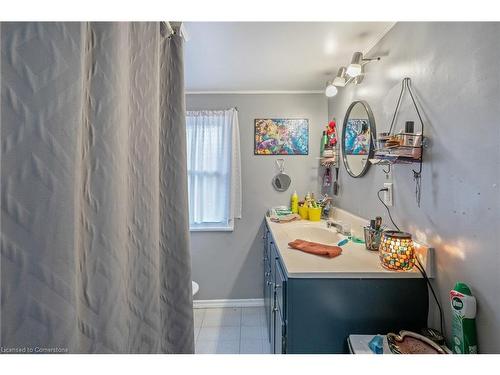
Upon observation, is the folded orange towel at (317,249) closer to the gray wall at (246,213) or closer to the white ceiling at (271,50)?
the gray wall at (246,213)

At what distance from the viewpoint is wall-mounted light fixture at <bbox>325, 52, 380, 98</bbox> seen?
147 centimetres

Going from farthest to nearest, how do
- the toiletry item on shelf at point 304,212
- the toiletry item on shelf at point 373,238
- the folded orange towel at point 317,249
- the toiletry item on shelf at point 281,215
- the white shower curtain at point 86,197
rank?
the toiletry item on shelf at point 304,212
the toiletry item on shelf at point 281,215
the toiletry item on shelf at point 373,238
the folded orange towel at point 317,249
the white shower curtain at point 86,197

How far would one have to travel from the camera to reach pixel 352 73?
4.90ft

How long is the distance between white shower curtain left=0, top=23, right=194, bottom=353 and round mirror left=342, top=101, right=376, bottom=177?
1327 mm

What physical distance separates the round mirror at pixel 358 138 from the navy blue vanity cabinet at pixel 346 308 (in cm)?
85

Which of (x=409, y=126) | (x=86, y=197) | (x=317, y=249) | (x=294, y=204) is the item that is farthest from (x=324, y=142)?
(x=86, y=197)

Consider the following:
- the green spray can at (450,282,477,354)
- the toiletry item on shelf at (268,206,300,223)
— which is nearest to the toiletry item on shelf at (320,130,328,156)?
the toiletry item on shelf at (268,206,300,223)

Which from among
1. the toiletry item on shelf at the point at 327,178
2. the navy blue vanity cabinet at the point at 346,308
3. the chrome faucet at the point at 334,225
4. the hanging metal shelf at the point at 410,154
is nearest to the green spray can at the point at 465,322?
the navy blue vanity cabinet at the point at 346,308

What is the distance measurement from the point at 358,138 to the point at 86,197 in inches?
68.4

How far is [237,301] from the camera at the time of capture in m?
2.46

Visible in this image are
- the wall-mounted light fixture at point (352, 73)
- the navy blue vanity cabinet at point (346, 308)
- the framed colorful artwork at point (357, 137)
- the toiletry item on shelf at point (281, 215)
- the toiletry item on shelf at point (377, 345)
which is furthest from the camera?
the toiletry item on shelf at point (281, 215)

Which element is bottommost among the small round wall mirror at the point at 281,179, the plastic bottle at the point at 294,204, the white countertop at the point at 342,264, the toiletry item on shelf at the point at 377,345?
the toiletry item on shelf at the point at 377,345

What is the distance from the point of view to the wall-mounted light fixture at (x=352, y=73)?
57.8 inches
